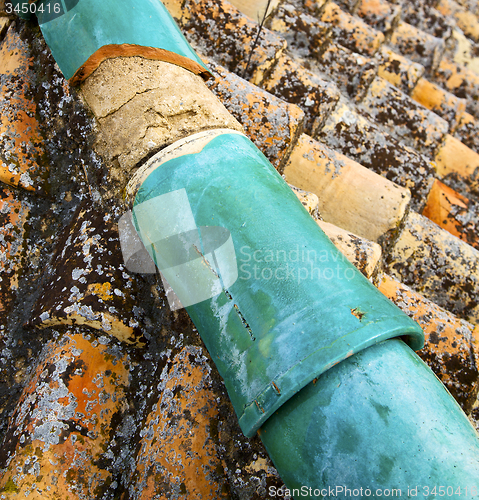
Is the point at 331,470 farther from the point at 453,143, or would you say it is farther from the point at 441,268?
the point at 453,143

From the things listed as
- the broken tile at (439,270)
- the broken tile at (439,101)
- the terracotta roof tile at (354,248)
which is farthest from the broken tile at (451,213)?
the broken tile at (439,101)

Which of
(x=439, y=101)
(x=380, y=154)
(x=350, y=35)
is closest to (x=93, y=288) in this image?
(x=380, y=154)

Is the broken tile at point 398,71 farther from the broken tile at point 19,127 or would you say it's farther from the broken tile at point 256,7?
the broken tile at point 19,127

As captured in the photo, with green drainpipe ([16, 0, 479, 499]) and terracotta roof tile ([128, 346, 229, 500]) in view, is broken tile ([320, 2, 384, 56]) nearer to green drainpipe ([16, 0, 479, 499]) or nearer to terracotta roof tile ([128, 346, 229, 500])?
green drainpipe ([16, 0, 479, 499])

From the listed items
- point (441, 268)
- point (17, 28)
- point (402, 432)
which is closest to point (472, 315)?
point (441, 268)

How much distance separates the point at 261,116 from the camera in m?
1.59

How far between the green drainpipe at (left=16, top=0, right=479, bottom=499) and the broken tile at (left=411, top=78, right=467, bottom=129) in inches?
98.6

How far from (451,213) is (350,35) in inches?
60.5

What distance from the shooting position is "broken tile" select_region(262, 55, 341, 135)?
202cm

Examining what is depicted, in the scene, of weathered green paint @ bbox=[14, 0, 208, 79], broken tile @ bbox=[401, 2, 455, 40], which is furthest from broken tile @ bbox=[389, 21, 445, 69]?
weathered green paint @ bbox=[14, 0, 208, 79]

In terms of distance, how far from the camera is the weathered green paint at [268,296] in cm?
73

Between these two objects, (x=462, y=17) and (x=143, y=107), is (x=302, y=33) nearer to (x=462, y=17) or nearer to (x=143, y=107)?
(x=143, y=107)

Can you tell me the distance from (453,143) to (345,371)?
2458mm

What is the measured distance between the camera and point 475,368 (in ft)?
4.46
